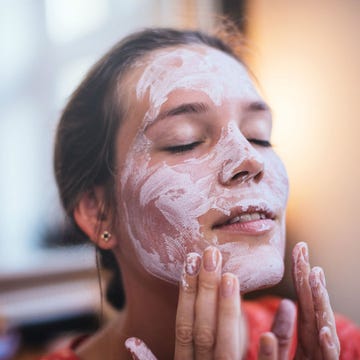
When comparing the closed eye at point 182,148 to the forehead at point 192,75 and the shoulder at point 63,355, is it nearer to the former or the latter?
the forehead at point 192,75

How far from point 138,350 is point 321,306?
250mm

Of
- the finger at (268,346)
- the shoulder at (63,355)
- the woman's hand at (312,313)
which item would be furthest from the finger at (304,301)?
the shoulder at (63,355)

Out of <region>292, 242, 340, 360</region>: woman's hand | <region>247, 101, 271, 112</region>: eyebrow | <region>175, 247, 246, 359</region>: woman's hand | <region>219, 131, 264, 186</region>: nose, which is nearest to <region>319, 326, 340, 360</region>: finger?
<region>292, 242, 340, 360</region>: woman's hand

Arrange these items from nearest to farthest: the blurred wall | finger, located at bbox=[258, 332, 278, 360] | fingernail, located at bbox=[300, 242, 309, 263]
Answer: finger, located at bbox=[258, 332, 278, 360], fingernail, located at bbox=[300, 242, 309, 263], the blurred wall

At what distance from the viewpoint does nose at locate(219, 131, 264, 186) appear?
591mm

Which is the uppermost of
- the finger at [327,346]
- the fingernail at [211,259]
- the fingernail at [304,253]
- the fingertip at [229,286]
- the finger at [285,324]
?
the fingernail at [211,259]

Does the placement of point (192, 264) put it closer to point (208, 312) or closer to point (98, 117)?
point (208, 312)

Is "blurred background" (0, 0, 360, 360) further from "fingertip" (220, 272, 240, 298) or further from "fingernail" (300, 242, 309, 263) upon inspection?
"fingertip" (220, 272, 240, 298)

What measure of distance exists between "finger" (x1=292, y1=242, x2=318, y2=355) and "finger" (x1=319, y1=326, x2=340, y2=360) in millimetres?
31

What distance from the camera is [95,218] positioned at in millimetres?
695

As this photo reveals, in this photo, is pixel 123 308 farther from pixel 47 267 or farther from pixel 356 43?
pixel 356 43

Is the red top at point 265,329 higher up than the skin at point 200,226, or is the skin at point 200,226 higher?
the skin at point 200,226

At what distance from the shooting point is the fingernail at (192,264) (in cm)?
55

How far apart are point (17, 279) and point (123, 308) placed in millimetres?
255
